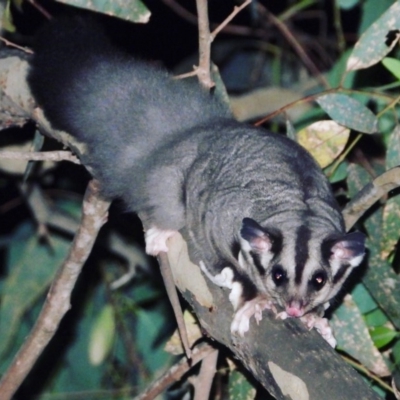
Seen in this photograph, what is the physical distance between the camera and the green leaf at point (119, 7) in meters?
4.03

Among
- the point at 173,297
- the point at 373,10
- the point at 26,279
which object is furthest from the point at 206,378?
the point at 373,10

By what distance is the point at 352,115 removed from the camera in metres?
4.32

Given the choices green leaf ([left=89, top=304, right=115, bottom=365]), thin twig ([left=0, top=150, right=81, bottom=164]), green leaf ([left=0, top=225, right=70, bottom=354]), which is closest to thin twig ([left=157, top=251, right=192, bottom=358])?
thin twig ([left=0, top=150, right=81, bottom=164])

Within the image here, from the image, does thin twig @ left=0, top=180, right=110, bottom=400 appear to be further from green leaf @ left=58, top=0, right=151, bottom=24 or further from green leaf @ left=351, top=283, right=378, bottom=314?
green leaf @ left=351, top=283, right=378, bottom=314

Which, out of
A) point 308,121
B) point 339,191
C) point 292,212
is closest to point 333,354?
point 292,212

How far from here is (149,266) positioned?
606 centimetres

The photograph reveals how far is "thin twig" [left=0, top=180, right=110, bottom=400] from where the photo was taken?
4246mm

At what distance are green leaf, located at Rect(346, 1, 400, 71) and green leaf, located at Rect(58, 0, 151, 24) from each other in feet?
3.75

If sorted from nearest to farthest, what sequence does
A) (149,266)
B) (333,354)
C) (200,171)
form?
(333,354) < (200,171) < (149,266)

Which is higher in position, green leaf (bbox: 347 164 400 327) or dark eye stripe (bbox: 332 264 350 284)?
dark eye stripe (bbox: 332 264 350 284)

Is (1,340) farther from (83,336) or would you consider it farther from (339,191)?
(339,191)

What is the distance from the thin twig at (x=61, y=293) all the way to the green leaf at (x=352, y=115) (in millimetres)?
1299

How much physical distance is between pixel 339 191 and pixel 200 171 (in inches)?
44.2

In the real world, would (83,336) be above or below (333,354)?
below
